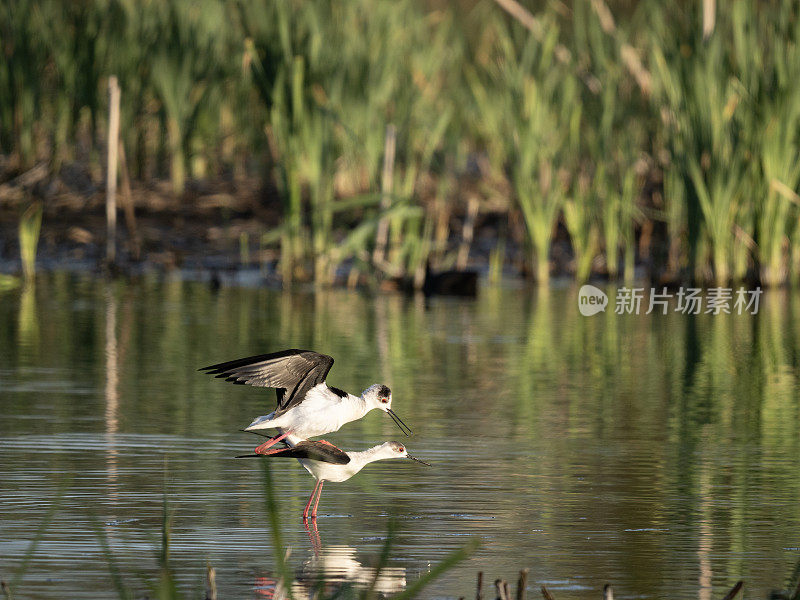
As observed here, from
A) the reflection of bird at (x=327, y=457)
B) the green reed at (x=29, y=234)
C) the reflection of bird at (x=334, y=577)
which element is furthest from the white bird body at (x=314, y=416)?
the green reed at (x=29, y=234)

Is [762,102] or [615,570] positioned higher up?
[762,102]

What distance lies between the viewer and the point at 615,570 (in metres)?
5.74

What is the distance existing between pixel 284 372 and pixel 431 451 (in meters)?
1.62

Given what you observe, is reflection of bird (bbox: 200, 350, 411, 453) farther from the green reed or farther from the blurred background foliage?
the green reed

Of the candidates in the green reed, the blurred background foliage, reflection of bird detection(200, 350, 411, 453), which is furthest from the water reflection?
the green reed

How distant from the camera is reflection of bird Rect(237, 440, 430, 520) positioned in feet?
21.3

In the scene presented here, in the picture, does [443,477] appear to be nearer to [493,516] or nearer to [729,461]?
[493,516]

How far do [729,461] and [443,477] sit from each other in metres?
1.42

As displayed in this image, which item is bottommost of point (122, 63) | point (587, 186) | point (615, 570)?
point (615, 570)

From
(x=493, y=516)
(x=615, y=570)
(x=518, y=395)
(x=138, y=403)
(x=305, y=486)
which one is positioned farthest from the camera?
(x=518, y=395)

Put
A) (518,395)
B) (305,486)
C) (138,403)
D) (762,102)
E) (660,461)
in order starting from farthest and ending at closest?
(762,102), (518,395), (138,403), (660,461), (305,486)

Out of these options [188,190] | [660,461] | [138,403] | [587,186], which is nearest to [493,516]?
[660,461]

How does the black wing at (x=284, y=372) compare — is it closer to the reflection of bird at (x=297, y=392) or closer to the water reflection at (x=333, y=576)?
the reflection of bird at (x=297, y=392)

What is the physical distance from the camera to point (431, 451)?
8.25 m
